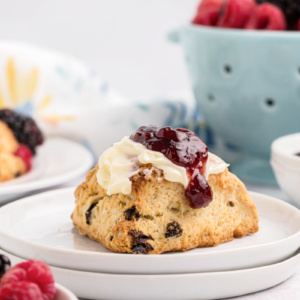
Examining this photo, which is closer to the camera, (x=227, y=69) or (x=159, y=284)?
(x=159, y=284)

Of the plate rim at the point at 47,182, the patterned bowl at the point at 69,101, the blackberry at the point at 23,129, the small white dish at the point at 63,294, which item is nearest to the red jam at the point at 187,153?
the small white dish at the point at 63,294

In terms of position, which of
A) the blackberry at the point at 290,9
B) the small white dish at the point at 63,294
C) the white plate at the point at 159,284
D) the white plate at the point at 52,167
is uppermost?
the blackberry at the point at 290,9

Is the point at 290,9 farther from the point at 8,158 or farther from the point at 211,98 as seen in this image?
the point at 8,158

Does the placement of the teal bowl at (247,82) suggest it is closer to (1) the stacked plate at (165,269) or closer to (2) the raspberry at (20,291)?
(1) the stacked plate at (165,269)

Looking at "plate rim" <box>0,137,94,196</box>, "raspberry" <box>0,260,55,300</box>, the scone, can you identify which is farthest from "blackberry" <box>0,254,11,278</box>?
"plate rim" <box>0,137,94,196</box>

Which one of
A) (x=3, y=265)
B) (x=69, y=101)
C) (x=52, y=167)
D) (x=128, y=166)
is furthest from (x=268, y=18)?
(x=69, y=101)

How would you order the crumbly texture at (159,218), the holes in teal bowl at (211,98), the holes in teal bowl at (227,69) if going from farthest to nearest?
the holes in teal bowl at (211,98)
the holes in teal bowl at (227,69)
the crumbly texture at (159,218)

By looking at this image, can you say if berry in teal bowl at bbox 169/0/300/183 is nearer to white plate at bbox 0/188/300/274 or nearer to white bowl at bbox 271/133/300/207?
white bowl at bbox 271/133/300/207
